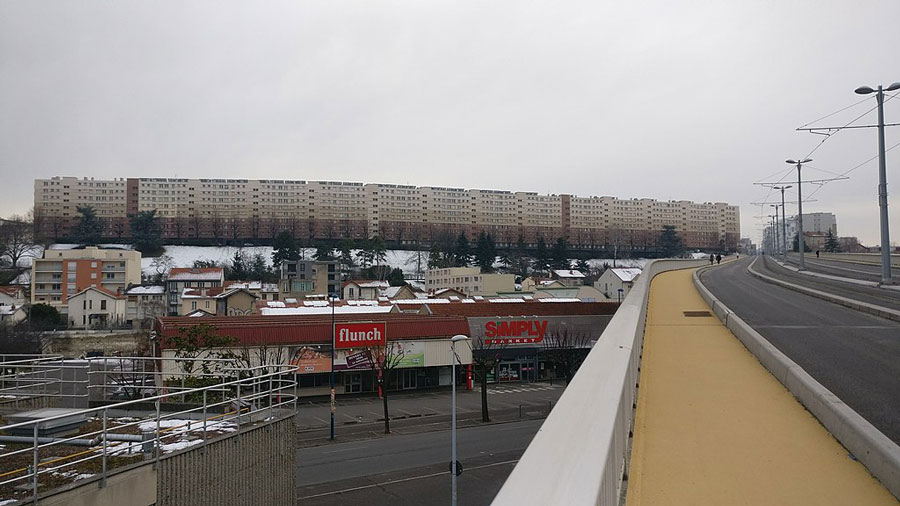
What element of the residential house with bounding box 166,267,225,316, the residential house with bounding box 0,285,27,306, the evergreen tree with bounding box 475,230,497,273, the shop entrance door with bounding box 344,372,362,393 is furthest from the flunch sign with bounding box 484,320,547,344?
the evergreen tree with bounding box 475,230,497,273

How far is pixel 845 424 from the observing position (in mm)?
4660

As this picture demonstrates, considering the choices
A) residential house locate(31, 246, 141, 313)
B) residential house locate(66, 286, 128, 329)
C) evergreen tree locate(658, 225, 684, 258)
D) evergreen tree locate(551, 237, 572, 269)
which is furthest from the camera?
evergreen tree locate(658, 225, 684, 258)

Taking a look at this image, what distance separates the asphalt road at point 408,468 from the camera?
18516 mm

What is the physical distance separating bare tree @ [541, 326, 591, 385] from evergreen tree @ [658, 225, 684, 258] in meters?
128

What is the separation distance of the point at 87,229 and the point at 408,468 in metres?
141

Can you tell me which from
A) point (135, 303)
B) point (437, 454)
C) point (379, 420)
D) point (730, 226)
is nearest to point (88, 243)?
point (135, 303)

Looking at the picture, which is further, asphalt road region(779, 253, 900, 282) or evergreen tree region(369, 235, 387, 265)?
evergreen tree region(369, 235, 387, 265)

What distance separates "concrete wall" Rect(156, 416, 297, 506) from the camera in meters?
8.09

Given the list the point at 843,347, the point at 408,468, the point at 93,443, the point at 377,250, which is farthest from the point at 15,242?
the point at 843,347

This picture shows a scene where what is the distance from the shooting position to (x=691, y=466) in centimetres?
421

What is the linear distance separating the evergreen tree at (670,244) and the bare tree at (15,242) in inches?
5963

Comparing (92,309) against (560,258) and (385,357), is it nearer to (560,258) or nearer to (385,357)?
(385,357)

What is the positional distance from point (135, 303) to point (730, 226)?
182m

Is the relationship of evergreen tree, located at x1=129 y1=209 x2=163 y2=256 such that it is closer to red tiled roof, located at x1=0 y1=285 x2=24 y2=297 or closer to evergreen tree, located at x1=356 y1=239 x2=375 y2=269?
red tiled roof, located at x1=0 y1=285 x2=24 y2=297
